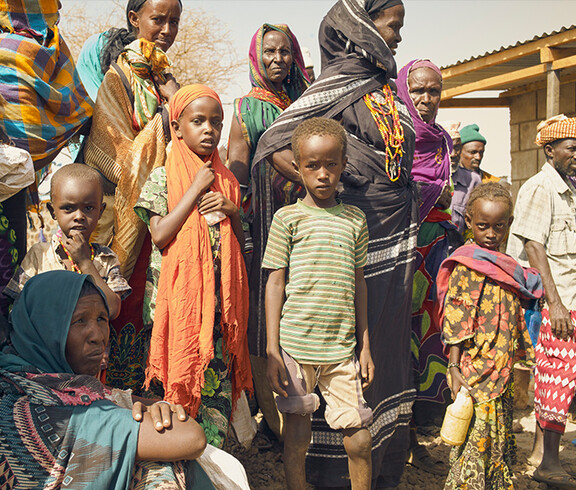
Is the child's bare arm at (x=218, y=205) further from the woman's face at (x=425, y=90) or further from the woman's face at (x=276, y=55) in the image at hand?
the woman's face at (x=425, y=90)

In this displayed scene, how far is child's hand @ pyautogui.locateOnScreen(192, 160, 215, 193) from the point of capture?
2.96m

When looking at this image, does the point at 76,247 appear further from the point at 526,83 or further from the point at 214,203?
the point at 526,83

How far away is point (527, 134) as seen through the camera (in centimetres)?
1064

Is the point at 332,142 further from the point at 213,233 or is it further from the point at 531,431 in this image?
the point at 531,431

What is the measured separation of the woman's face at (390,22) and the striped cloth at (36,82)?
1763mm

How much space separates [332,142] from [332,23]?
41.9 inches

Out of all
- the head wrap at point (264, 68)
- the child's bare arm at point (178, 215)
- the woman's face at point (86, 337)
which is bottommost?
the woman's face at point (86, 337)

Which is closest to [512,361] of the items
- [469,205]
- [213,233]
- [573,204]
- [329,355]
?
[469,205]

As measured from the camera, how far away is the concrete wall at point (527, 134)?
10359 mm

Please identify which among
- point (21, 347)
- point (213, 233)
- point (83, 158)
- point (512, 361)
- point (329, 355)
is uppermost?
point (83, 158)

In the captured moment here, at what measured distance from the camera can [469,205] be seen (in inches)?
139

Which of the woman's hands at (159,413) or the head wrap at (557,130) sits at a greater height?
the head wrap at (557,130)

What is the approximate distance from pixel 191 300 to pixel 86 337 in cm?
70

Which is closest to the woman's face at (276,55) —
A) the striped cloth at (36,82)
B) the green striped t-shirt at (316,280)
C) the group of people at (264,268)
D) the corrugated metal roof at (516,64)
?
the group of people at (264,268)
